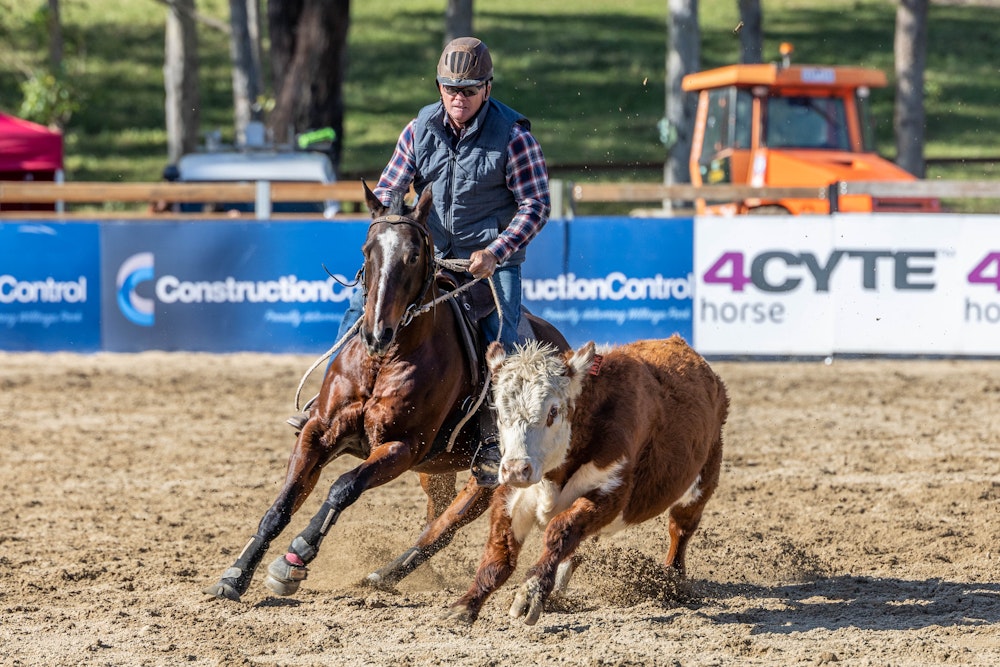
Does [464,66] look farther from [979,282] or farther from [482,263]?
[979,282]

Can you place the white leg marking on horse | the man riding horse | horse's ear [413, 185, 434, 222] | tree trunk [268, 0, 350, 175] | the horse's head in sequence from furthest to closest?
tree trunk [268, 0, 350, 175], the white leg marking on horse, the man riding horse, horse's ear [413, 185, 434, 222], the horse's head

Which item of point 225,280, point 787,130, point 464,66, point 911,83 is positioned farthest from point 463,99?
point 911,83

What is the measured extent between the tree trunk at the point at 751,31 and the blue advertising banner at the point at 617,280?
31.5 ft

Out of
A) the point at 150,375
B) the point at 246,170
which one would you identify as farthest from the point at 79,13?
the point at 150,375

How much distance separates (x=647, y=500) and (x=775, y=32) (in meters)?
39.0

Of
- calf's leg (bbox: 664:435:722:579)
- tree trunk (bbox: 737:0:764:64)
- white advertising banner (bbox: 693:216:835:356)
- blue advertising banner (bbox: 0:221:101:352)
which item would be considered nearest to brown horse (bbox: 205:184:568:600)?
calf's leg (bbox: 664:435:722:579)

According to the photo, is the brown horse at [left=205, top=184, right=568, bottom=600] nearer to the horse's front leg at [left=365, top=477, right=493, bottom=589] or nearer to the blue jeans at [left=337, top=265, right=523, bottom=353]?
the horse's front leg at [left=365, top=477, right=493, bottom=589]

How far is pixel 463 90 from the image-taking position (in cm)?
576

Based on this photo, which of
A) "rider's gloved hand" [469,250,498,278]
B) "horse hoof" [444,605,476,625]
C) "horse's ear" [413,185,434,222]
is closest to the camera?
"horse hoof" [444,605,476,625]

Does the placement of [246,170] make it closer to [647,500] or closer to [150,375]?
[150,375]

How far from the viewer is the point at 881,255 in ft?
40.8

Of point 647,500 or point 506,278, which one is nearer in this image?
point 647,500

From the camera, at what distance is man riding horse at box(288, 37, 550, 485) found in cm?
578

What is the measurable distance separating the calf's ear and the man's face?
1.29m
